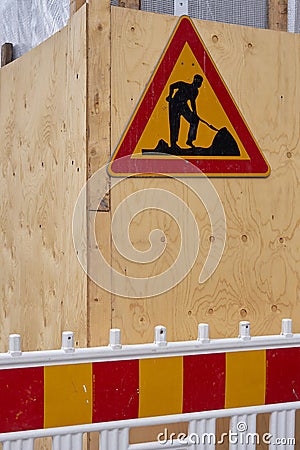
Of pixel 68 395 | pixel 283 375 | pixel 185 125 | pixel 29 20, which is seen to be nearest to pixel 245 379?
pixel 283 375

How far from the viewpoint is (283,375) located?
281 cm

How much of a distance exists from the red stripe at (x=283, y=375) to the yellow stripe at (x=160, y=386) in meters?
0.36

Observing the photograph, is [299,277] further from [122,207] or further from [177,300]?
[122,207]

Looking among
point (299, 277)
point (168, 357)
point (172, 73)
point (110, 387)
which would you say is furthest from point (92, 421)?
point (172, 73)

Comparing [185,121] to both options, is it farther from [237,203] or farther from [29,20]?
[29,20]

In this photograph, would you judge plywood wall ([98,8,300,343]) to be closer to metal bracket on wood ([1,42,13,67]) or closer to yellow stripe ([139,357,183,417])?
yellow stripe ([139,357,183,417])

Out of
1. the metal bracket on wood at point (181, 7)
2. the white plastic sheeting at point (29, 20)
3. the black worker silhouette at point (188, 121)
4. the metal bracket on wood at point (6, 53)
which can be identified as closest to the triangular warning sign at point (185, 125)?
the black worker silhouette at point (188, 121)

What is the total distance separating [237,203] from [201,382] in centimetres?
68

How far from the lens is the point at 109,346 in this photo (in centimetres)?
254

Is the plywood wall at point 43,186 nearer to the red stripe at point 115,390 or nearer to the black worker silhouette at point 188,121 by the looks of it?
the red stripe at point 115,390

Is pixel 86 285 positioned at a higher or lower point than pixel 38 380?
higher

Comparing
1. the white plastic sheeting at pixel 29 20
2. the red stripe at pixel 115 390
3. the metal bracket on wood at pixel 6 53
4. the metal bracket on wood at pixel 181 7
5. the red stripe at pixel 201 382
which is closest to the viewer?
the red stripe at pixel 115 390

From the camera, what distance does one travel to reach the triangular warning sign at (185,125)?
9.01 feet

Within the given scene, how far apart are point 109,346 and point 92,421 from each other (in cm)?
25
